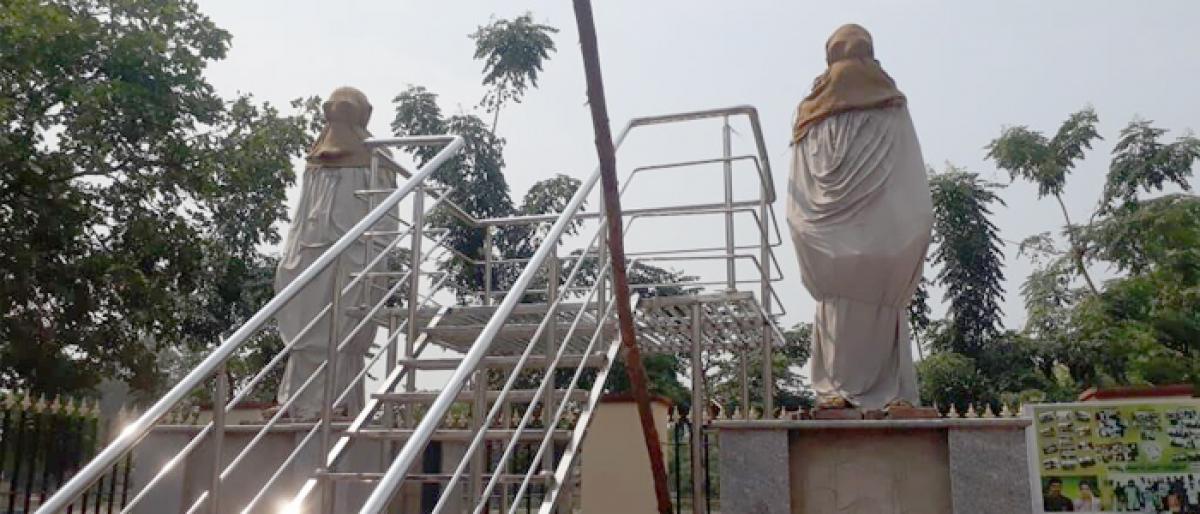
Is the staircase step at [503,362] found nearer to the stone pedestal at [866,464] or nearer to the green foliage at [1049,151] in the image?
the stone pedestal at [866,464]

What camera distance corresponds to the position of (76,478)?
254cm

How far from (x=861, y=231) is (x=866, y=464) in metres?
1.09

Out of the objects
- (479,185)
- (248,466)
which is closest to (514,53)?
(479,185)

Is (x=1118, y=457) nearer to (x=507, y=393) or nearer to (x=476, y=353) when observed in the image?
(x=507, y=393)

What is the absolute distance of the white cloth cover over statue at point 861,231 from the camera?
4602 millimetres

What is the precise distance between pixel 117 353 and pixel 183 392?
10572 mm

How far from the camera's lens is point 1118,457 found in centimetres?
829

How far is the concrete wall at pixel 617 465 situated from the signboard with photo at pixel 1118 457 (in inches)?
130

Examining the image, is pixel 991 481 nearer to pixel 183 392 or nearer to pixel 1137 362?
pixel 183 392

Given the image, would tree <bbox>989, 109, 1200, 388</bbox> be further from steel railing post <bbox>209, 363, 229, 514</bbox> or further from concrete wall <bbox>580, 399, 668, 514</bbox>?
steel railing post <bbox>209, 363, 229, 514</bbox>

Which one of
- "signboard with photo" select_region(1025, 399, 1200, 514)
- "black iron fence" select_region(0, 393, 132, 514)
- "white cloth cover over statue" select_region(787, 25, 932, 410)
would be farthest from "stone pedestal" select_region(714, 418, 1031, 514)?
"black iron fence" select_region(0, 393, 132, 514)

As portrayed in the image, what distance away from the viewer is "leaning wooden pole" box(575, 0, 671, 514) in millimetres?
2088

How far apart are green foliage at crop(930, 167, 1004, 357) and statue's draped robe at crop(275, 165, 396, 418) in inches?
511

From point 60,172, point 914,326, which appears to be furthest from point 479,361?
point 914,326
